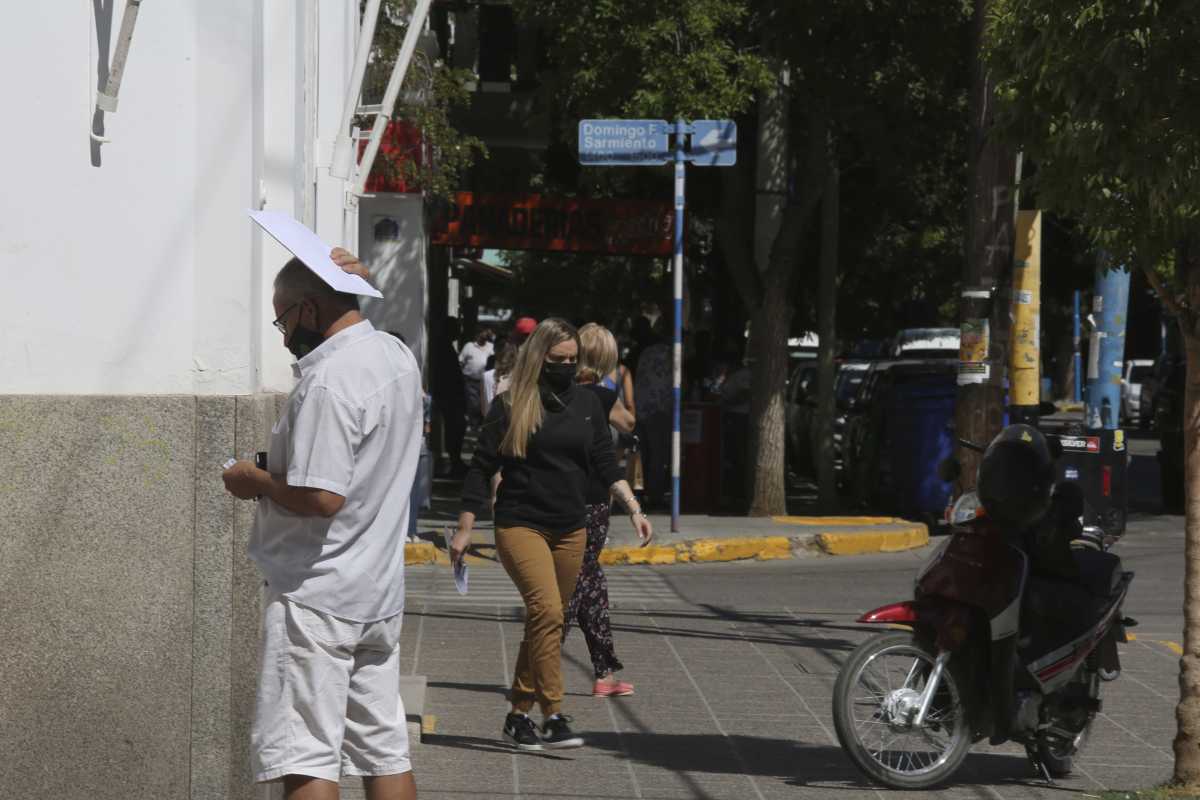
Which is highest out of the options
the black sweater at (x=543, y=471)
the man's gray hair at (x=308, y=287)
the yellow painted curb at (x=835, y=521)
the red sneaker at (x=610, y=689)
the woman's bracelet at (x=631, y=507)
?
the man's gray hair at (x=308, y=287)

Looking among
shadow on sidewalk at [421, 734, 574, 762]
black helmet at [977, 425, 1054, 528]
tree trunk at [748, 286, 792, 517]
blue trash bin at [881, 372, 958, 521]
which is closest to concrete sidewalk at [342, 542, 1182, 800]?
shadow on sidewalk at [421, 734, 574, 762]

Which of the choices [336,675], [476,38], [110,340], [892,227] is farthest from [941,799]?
[892,227]

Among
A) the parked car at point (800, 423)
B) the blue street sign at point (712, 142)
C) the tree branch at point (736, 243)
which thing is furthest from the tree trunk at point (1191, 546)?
the parked car at point (800, 423)

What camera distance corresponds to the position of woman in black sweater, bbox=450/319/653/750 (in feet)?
23.2

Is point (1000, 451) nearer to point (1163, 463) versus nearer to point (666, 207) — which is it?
point (666, 207)

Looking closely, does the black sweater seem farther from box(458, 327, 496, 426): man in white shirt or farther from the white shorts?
box(458, 327, 496, 426): man in white shirt

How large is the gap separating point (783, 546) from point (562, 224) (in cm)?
570

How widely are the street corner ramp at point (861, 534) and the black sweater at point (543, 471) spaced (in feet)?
24.6

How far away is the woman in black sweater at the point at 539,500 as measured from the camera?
706 centimetres

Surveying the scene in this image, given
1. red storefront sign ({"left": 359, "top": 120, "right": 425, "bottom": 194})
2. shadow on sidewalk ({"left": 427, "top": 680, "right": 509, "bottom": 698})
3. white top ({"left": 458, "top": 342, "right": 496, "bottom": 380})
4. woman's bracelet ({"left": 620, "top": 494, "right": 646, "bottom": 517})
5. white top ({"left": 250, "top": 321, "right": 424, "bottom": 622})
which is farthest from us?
white top ({"left": 458, "top": 342, "right": 496, "bottom": 380})

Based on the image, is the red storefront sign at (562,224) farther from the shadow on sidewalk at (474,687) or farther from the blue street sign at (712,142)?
the shadow on sidewalk at (474,687)

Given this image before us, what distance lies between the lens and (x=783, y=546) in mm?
14336

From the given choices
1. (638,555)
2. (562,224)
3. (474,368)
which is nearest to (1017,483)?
(638,555)

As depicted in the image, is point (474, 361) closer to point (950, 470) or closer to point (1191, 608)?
point (950, 470)
